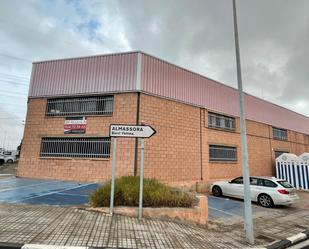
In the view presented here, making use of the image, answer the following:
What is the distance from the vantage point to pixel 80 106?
13.1 m

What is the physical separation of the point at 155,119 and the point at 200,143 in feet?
12.4

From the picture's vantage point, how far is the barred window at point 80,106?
12.8 meters

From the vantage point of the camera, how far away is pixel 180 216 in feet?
22.2

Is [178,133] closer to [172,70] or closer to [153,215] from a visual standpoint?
[172,70]

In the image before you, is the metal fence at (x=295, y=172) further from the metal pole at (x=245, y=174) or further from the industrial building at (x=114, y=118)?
the metal pole at (x=245, y=174)

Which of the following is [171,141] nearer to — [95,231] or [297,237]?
[297,237]

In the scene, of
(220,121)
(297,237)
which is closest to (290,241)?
(297,237)

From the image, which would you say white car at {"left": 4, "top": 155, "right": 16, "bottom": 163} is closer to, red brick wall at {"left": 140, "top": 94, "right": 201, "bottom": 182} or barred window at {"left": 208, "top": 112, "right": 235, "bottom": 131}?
red brick wall at {"left": 140, "top": 94, "right": 201, "bottom": 182}

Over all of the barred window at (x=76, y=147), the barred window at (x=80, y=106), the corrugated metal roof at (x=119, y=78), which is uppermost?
the corrugated metal roof at (x=119, y=78)

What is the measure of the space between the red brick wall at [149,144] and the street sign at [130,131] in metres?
4.94

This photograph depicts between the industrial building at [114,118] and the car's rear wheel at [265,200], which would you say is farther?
the industrial building at [114,118]

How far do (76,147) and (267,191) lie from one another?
10055mm

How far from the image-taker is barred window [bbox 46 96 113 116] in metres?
12.8

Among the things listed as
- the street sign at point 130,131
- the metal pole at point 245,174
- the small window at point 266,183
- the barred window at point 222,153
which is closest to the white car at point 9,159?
the barred window at point 222,153
